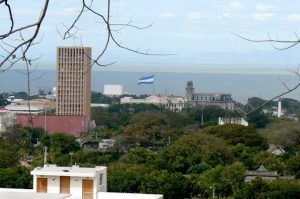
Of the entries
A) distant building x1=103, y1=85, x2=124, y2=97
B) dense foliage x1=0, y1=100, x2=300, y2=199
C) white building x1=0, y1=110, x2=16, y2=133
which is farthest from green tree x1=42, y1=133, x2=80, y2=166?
distant building x1=103, y1=85, x2=124, y2=97

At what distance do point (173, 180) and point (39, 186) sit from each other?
3980 millimetres

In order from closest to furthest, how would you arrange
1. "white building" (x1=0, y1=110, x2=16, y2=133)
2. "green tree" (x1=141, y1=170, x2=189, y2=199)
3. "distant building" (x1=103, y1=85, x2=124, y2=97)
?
1. "green tree" (x1=141, y1=170, x2=189, y2=199)
2. "white building" (x1=0, y1=110, x2=16, y2=133)
3. "distant building" (x1=103, y1=85, x2=124, y2=97)

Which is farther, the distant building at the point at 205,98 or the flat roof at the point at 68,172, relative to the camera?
the distant building at the point at 205,98

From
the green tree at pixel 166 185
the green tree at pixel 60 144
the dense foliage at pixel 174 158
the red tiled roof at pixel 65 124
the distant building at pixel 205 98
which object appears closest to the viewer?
the green tree at pixel 166 185

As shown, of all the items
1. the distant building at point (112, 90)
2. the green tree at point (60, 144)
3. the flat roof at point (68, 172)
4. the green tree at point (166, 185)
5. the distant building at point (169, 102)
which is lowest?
the green tree at point (166, 185)

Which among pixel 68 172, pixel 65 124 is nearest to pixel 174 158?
pixel 68 172

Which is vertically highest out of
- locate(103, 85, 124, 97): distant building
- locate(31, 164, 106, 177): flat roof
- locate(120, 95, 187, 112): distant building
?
locate(103, 85, 124, 97): distant building

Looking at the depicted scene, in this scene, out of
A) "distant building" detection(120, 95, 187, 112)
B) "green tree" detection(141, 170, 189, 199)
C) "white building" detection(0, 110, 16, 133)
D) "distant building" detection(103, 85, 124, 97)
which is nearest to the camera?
"green tree" detection(141, 170, 189, 199)

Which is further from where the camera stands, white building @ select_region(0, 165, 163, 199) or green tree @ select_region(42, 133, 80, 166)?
green tree @ select_region(42, 133, 80, 166)

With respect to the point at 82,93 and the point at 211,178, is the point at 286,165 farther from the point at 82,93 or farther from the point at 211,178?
the point at 82,93

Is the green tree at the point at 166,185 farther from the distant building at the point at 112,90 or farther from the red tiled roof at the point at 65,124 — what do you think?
the distant building at the point at 112,90

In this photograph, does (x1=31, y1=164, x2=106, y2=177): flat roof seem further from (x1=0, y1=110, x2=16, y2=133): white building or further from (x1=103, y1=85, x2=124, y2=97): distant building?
(x1=103, y1=85, x2=124, y2=97): distant building

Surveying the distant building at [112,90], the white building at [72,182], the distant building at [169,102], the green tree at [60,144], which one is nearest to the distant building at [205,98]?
the distant building at [169,102]

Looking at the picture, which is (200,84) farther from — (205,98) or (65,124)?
(65,124)
